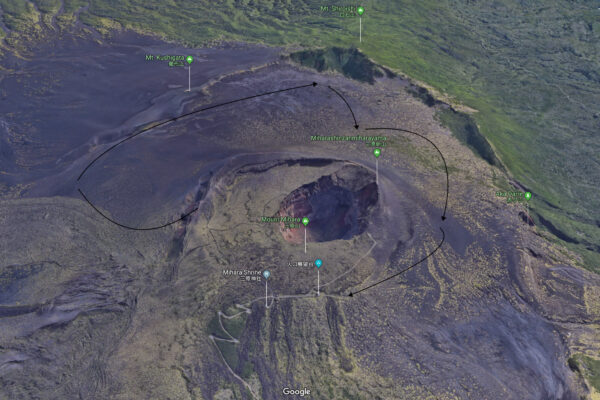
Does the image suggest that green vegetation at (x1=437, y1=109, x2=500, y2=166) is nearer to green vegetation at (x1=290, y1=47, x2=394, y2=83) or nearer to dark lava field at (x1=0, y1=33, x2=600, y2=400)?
dark lava field at (x1=0, y1=33, x2=600, y2=400)

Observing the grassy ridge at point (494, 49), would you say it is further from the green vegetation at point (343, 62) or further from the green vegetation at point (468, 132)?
the green vegetation at point (343, 62)

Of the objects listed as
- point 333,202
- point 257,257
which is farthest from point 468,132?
point 257,257

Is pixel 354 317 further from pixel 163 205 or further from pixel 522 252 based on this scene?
pixel 163 205

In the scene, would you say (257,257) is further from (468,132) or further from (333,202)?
(468,132)

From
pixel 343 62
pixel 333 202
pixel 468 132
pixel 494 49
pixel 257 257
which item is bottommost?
pixel 333 202

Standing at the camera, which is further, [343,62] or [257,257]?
[343,62]

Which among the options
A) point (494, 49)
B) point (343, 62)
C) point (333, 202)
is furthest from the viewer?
point (494, 49)
